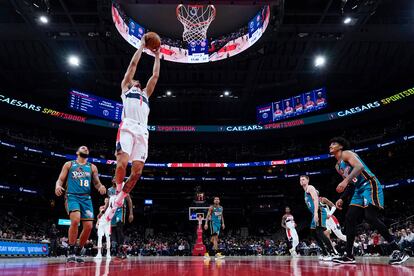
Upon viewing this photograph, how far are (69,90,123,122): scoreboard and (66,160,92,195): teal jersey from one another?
62.9 ft

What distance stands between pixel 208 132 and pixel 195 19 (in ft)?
62.1

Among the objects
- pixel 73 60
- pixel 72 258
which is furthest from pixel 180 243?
pixel 72 258

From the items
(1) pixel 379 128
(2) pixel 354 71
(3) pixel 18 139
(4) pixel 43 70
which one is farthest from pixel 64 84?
(1) pixel 379 128

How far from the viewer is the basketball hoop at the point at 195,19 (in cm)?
1388

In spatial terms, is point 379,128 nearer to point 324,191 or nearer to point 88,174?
point 324,191

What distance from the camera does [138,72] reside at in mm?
21969

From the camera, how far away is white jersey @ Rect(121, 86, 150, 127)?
4.58m

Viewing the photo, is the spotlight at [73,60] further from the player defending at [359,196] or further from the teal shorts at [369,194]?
the teal shorts at [369,194]

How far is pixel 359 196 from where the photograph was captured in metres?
5.64

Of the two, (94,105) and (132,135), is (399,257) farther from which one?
(94,105)

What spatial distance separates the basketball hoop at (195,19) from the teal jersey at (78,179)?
9.15m

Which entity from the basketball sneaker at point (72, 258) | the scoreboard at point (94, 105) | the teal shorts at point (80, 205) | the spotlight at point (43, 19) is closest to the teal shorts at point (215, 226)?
the basketball sneaker at point (72, 258)

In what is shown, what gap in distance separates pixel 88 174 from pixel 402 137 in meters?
25.3

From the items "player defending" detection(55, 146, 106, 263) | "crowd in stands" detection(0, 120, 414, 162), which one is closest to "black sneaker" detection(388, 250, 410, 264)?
"player defending" detection(55, 146, 106, 263)
